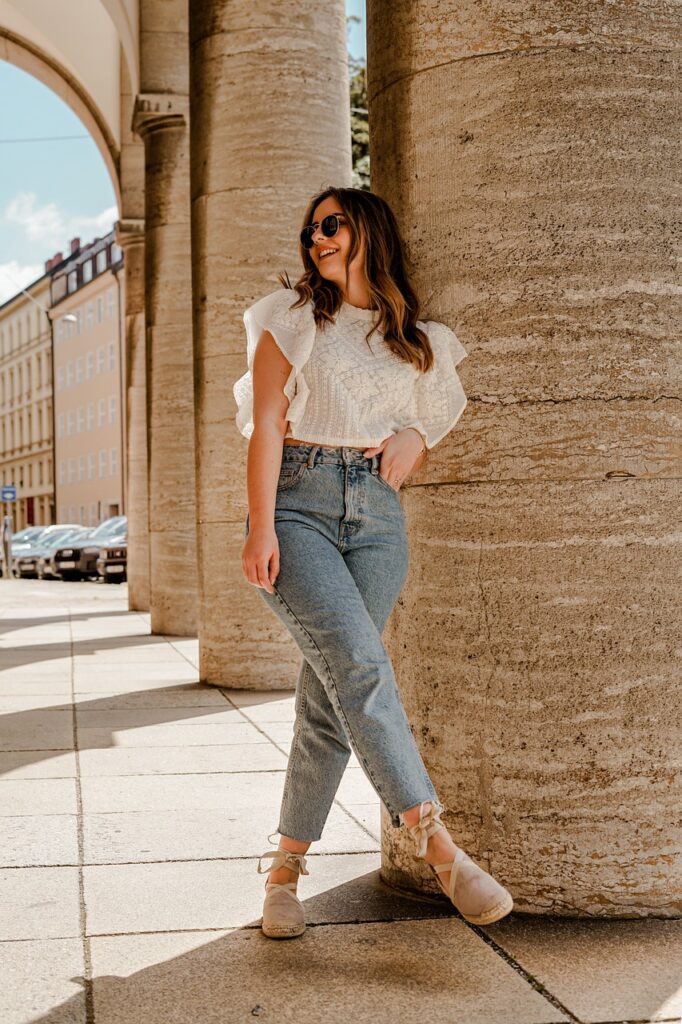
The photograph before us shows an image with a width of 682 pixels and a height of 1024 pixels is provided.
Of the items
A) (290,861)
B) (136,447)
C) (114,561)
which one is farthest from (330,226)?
(114,561)

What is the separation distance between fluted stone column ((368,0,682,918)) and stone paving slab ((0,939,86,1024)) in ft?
3.91

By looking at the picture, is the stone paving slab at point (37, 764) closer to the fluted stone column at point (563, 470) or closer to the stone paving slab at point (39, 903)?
the stone paving slab at point (39, 903)

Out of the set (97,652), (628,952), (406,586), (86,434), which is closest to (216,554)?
(97,652)

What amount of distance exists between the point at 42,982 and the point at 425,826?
1.02m

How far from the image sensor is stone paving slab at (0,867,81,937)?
3.95 metres

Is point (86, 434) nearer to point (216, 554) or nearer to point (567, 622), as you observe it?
point (216, 554)

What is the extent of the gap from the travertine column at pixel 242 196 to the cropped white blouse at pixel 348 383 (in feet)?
19.6

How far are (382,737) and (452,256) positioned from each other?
1.52 meters

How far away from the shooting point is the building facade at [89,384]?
69250 mm

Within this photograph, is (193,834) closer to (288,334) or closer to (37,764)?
(37,764)

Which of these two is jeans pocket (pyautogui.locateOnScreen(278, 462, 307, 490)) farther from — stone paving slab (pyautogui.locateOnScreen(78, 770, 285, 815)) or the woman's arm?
stone paving slab (pyautogui.locateOnScreen(78, 770, 285, 815))

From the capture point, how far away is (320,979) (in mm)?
3506

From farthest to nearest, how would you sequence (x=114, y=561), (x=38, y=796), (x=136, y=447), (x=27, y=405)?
(x=27, y=405) → (x=114, y=561) → (x=136, y=447) → (x=38, y=796)

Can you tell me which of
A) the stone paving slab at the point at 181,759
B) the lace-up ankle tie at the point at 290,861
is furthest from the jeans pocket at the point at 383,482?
the stone paving slab at the point at 181,759
